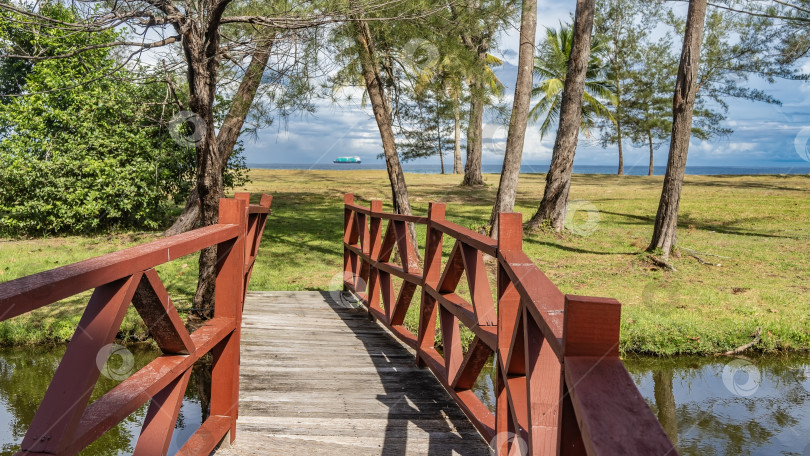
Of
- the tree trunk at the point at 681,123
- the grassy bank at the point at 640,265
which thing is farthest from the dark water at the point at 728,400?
the tree trunk at the point at 681,123

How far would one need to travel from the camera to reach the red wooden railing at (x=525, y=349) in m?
1.04

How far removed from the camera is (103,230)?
12453 mm

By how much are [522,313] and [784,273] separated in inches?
381

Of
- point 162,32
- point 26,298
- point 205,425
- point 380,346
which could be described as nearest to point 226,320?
point 205,425

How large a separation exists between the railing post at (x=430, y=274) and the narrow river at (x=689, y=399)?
1349 millimetres

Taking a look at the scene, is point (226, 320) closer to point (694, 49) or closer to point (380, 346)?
point (380, 346)

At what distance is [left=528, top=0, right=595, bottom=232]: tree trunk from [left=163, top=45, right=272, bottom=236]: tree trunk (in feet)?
20.5

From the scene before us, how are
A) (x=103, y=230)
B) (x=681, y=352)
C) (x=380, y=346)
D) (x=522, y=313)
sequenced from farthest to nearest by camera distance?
(x=103, y=230)
(x=681, y=352)
(x=380, y=346)
(x=522, y=313)

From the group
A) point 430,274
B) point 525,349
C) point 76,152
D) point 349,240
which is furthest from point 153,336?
point 76,152

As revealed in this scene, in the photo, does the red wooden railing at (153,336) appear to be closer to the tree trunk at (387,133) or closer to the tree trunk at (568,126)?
the tree trunk at (387,133)

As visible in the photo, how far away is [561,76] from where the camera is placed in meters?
32.2

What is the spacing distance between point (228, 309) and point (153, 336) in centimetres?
89

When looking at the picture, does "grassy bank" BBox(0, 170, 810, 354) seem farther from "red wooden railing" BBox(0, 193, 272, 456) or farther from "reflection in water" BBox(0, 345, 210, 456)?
"red wooden railing" BBox(0, 193, 272, 456)

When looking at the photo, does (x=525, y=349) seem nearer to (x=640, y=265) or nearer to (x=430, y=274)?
(x=430, y=274)
